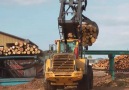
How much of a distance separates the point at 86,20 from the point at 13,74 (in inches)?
352

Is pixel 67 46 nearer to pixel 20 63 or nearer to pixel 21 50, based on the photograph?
pixel 21 50

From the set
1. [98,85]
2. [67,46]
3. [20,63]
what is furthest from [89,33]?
[20,63]

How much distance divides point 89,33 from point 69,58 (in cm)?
516

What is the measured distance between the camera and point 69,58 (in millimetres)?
16219

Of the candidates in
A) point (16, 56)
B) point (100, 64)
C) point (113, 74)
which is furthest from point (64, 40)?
point (100, 64)

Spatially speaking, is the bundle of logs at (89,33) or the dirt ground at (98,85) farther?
the dirt ground at (98,85)

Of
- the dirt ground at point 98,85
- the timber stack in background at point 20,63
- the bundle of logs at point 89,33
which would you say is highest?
the bundle of logs at point 89,33

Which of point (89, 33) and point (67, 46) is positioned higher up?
point (89, 33)

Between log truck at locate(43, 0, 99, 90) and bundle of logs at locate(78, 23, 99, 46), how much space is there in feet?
6.80

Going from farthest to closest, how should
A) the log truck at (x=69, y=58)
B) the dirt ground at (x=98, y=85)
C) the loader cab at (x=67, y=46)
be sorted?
1. the dirt ground at (x=98, y=85)
2. the loader cab at (x=67, y=46)
3. the log truck at (x=69, y=58)

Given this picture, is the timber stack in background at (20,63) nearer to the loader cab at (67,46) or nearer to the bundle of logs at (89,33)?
the bundle of logs at (89,33)

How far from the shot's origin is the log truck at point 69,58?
15.9m

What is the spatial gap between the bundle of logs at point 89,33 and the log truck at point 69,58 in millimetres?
2071

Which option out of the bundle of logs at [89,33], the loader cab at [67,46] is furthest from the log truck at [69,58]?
the bundle of logs at [89,33]
